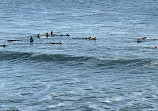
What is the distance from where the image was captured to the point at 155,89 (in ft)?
237

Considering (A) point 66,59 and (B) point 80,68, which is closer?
(B) point 80,68

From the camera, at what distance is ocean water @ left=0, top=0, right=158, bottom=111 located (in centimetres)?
6669

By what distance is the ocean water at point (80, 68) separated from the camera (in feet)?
219

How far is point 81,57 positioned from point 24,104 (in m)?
32.4

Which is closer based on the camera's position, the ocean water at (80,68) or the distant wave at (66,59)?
the ocean water at (80,68)

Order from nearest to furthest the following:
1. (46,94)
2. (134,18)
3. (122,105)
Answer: (122,105)
(46,94)
(134,18)

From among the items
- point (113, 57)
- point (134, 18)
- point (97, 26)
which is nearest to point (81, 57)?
point (113, 57)

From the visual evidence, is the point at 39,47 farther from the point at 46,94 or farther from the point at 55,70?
the point at 46,94

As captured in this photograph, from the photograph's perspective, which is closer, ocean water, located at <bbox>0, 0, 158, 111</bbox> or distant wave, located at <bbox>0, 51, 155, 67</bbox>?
ocean water, located at <bbox>0, 0, 158, 111</bbox>

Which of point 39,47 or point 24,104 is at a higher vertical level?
point 39,47

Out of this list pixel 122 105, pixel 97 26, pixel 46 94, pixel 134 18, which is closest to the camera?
pixel 122 105

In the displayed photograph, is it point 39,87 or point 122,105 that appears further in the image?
point 39,87

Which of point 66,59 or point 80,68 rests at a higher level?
point 66,59

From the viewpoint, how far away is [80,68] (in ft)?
286
